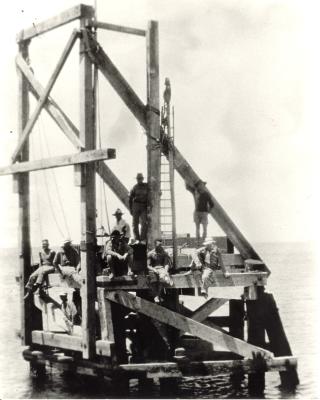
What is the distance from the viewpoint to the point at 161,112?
16.5 m

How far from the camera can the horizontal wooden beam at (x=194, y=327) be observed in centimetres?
1545

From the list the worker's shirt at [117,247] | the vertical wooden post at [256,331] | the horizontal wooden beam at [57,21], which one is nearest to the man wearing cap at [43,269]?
the worker's shirt at [117,247]

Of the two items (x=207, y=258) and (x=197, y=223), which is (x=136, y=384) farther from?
(x=207, y=258)

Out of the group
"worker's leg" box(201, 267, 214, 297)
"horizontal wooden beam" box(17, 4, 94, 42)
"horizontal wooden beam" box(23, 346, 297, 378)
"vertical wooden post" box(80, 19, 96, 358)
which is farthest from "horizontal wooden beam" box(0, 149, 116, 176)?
"horizontal wooden beam" box(23, 346, 297, 378)

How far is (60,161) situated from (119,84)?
2.11 m

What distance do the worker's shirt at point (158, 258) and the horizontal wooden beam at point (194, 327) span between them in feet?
2.86

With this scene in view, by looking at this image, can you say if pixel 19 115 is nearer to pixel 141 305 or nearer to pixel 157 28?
pixel 157 28

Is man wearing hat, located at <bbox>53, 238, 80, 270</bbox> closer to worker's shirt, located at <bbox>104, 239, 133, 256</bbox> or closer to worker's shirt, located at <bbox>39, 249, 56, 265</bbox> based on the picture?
worker's shirt, located at <bbox>39, 249, 56, 265</bbox>

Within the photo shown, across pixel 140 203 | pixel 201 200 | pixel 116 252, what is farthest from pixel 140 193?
pixel 116 252

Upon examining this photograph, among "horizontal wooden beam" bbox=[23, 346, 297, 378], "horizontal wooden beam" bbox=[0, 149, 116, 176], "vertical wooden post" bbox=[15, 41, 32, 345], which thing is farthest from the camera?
"vertical wooden post" bbox=[15, 41, 32, 345]

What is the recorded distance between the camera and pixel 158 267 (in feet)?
51.8

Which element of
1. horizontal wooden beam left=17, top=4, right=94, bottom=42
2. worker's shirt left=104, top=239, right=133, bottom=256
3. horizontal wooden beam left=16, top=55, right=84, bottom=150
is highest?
horizontal wooden beam left=17, top=4, right=94, bottom=42

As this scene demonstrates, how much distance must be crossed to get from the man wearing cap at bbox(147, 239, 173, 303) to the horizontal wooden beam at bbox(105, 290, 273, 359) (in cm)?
42

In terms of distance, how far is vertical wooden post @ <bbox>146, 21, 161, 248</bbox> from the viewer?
1609 cm
